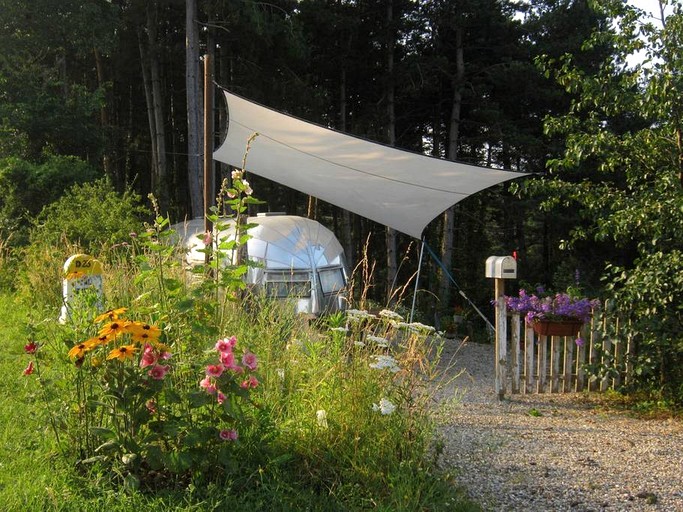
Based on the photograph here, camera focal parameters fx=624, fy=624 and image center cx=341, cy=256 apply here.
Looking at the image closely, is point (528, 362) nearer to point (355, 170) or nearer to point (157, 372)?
point (355, 170)

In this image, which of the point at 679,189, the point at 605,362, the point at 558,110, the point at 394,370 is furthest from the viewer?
the point at 558,110

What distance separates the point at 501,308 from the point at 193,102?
10.1m

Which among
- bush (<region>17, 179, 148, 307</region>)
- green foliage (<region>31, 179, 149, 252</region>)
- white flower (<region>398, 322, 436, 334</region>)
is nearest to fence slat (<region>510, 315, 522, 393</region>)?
white flower (<region>398, 322, 436, 334</region>)

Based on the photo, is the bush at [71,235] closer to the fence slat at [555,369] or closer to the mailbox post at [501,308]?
the mailbox post at [501,308]

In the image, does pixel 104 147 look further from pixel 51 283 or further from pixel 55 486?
pixel 55 486

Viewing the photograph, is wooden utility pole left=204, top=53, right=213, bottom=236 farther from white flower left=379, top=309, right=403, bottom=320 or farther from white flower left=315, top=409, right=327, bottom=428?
white flower left=315, top=409, right=327, bottom=428

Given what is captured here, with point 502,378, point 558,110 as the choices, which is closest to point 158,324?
point 502,378

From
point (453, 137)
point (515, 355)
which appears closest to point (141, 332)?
point (515, 355)

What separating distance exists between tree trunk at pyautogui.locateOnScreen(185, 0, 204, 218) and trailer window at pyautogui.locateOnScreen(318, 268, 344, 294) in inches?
234

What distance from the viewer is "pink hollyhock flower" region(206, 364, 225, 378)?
2.48 metres

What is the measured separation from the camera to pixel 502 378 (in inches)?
229

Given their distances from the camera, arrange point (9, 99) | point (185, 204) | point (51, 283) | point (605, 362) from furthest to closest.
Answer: point (185, 204), point (9, 99), point (51, 283), point (605, 362)

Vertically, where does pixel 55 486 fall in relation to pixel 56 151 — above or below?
below

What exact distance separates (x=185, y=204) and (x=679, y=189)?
58.4 feet
